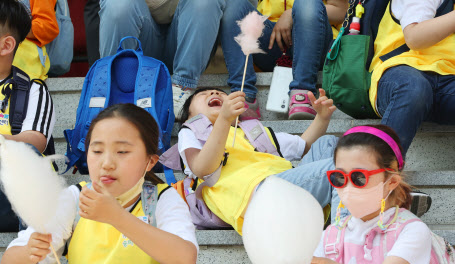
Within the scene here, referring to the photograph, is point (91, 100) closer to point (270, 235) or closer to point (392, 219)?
point (392, 219)

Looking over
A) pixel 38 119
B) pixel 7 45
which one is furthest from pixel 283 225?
pixel 7 45

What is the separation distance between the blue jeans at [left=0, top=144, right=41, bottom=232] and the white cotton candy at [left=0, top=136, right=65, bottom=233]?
126 cm

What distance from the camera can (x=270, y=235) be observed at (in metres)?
1.42

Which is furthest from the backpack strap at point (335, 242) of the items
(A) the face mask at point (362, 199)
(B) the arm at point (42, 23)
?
(B) the arm at point (42, 23)

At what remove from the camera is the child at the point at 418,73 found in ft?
9.71

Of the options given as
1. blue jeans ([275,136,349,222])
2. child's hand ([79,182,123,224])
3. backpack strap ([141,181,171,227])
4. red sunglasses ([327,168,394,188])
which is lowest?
blue jeans ([275,136,349,222])

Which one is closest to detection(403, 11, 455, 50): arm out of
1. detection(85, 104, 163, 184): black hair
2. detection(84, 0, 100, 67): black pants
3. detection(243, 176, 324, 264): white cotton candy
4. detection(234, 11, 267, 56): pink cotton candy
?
detection(234, 11, 267, 56): pink cotton candy

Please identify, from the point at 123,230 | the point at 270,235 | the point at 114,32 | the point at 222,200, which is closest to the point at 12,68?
the point at 114,32

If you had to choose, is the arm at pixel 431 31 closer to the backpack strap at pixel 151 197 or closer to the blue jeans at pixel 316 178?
the blue jeans at pixel 316 178

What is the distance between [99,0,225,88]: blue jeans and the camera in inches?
148

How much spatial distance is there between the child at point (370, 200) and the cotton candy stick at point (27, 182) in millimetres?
1081

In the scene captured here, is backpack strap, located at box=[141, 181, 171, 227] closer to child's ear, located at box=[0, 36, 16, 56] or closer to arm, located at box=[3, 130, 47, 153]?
arm, located at box=[3, 130, 47, 153]

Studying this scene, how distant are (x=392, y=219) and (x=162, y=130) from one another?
152cm

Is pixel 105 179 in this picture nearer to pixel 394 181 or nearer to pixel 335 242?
pixel 335 242
